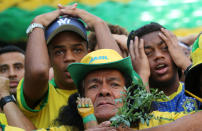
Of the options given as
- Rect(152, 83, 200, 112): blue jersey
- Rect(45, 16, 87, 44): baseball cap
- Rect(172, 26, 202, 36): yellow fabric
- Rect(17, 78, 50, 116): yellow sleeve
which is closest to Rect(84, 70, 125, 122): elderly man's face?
Rect(152, 83, 200, 112): blue jersey

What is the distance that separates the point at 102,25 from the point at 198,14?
3.58 m

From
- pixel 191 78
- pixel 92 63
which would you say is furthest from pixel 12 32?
pixel 191 78

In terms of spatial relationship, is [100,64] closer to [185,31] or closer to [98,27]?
[98,27]

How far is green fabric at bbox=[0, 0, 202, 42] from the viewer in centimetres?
715

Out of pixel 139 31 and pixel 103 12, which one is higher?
pixel 103 12

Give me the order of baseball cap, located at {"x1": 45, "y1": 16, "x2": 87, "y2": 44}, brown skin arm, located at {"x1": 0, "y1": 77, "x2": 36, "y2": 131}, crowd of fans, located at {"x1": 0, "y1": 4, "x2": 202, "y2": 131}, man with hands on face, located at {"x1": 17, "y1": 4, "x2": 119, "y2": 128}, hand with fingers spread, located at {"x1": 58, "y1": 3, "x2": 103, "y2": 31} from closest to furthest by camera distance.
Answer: crowd of fans, located at {"x1": 0, "y1": 4, "x2": 202, "y2": 131} < brown skin arm, located at {"x1": 0, "y1": 77, "x2": 36, "y2": 131} < man with hands on face, located at {"x1": 17, "y1": 4, "x2": 119, "y2": 128} < baseball cap, located at {"x1": 45, "y1": 16, "x2": 87, "y2": 44} < hand with fingers spread, located at {"x1": 58, "y1": 3, "x2": 103, "y2": 31}

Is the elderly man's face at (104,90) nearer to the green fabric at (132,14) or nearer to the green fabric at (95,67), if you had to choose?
the green fabric at (95,67)

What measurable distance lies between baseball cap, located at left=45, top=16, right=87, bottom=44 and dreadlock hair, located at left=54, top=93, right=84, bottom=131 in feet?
2.51

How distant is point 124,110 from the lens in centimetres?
252

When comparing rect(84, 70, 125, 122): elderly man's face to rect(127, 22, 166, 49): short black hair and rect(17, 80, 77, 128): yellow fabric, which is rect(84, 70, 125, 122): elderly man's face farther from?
rect(127, 22, 166, 49): short black hair

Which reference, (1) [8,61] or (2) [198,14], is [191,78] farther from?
(2) [198,14]

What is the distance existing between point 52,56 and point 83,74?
0.77 m

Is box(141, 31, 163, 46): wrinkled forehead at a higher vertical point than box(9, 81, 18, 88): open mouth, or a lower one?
higher

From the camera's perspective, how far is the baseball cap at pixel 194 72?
2.68 meters
